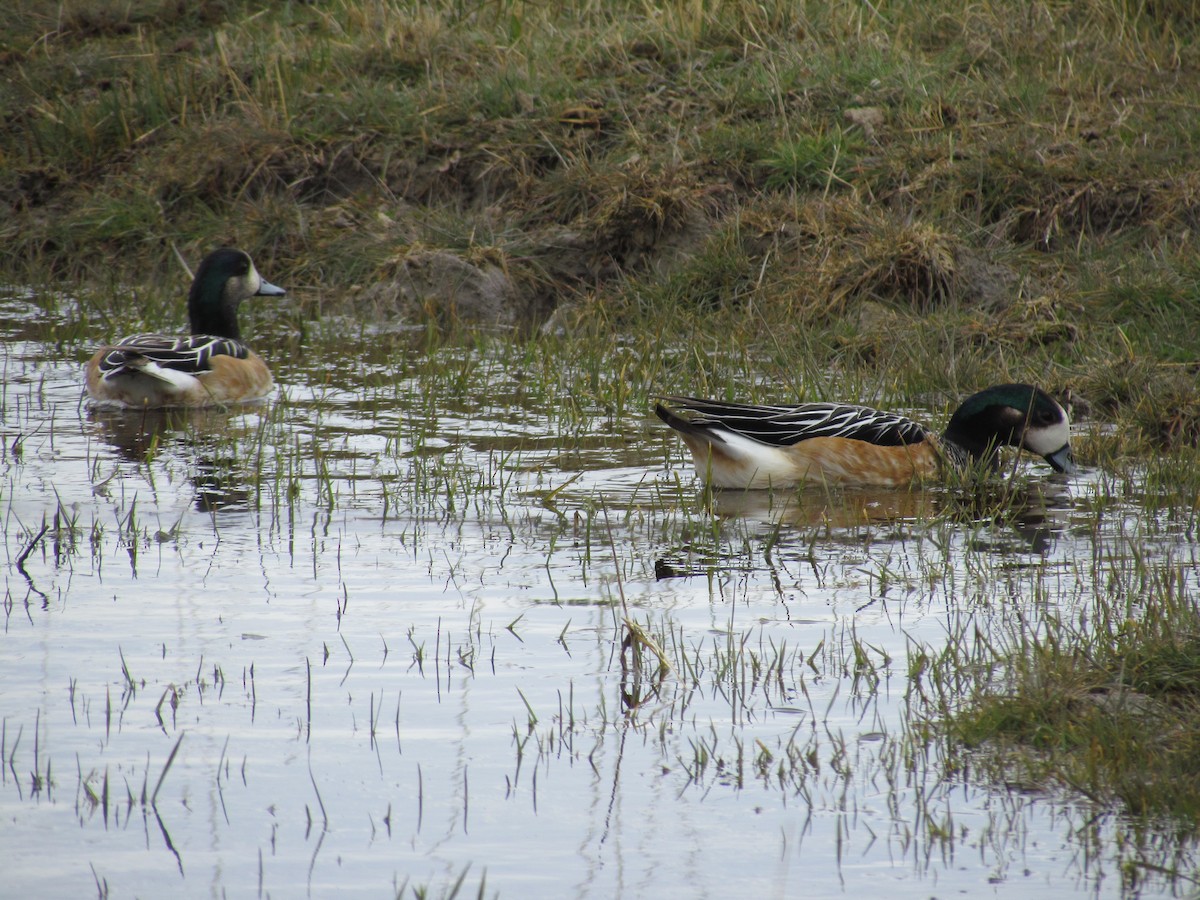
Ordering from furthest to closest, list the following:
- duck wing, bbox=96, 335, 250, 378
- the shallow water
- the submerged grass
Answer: duck wing, bbox=96, 335, 250, 378
the submerged grass
the shallow water

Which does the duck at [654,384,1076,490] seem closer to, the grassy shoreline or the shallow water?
the shallow water

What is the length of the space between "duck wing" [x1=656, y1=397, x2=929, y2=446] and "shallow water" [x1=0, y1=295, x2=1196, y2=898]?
12.1 inches

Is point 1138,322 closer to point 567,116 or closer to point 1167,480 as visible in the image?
point 1167,480

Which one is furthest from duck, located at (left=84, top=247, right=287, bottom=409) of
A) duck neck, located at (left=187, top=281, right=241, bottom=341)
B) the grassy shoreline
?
the grassy shoreline

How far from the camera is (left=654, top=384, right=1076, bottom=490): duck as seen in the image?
7.54 metres

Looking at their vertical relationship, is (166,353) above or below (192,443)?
above

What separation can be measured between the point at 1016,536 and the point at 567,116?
6.83 m

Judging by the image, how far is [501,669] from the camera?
16.5 ft

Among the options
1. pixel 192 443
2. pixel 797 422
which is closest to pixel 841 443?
pixel 797 422

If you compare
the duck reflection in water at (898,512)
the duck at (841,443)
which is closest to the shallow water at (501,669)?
the duck reflection in water at (898,512)

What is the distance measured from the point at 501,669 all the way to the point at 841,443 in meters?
3.04

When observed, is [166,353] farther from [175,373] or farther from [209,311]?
[209,311]

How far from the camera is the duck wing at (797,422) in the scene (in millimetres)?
7523

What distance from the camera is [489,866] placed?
12.5ft
